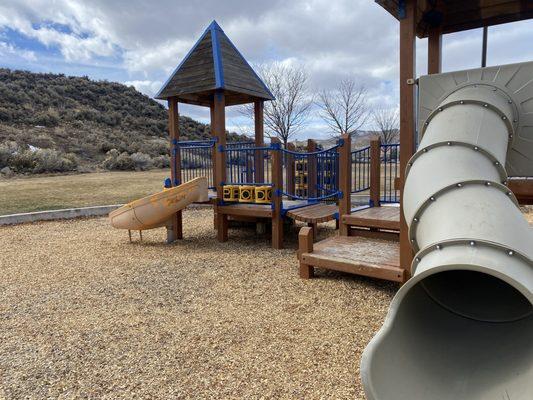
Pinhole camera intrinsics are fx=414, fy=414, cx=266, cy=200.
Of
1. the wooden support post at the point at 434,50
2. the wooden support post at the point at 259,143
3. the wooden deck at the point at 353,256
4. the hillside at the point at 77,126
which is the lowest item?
the wooden deck at the point at 353,256

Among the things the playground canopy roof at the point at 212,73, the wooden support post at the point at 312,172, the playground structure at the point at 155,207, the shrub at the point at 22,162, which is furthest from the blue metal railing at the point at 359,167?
the shrub at the point at 22,162

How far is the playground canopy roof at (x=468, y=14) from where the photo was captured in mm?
4645

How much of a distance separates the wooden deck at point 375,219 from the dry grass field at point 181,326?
2.87 feet

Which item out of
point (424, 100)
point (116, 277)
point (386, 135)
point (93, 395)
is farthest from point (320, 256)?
point (386, 135)

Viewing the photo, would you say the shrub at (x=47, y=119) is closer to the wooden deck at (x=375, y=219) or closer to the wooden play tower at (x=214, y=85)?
the wooden play tower at (x=214, y=85)

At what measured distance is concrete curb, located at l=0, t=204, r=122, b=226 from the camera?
947 centimetres

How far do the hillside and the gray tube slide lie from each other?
2211 centimetres

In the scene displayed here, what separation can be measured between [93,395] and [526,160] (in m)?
3.64

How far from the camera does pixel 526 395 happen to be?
5.46 feet

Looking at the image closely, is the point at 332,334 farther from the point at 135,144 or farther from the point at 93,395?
the point at 135,144

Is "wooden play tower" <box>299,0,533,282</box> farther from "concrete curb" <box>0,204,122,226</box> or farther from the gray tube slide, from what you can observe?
"concrete curb" <box>0,204,122,226</box>

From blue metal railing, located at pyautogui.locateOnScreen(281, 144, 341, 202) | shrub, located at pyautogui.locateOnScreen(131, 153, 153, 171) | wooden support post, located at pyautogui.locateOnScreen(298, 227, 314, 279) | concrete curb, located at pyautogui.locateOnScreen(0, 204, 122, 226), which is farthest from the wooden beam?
shrub, located at pyautogui.locateOnScreen(131, 153, 153, 171)

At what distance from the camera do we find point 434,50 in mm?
4996

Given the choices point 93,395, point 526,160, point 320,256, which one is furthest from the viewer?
point 320,256
